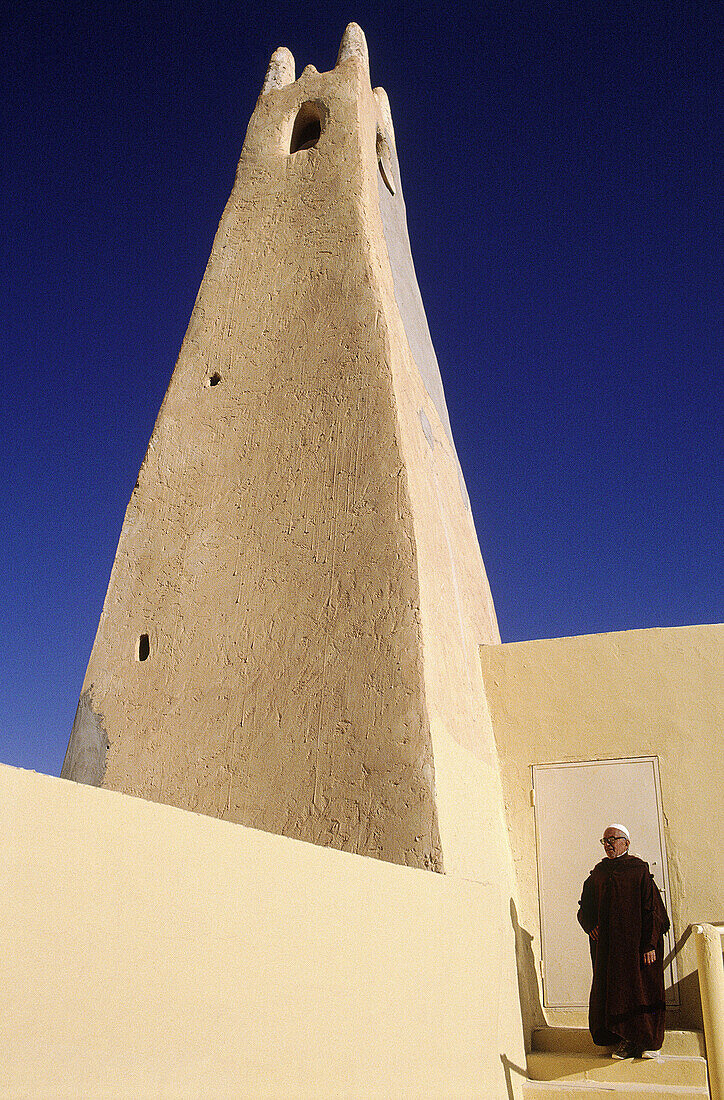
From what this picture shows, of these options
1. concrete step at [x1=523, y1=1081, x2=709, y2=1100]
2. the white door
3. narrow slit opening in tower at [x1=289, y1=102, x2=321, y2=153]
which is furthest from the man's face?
narrow slit opening in tower at [x1=289, y1=102, x2=321, y2=153]

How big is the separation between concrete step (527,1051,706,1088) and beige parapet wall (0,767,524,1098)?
1924 millimetres

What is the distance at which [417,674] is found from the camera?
13.9 ft

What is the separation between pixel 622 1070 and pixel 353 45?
8940mm

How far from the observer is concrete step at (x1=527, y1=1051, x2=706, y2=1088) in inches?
162

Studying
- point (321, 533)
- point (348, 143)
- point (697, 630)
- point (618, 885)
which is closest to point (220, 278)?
point (348, 143)

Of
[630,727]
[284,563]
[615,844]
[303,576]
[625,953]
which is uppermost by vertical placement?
[284,563]

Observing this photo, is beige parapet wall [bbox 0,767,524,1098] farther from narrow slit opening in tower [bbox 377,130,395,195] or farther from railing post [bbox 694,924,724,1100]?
narrow slit opening in tower [bbox 377,130,395,195]

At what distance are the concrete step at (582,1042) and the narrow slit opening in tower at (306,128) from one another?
7.01 m

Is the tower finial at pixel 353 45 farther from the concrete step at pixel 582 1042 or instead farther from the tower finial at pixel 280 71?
the concrete step at pixel 582 1042

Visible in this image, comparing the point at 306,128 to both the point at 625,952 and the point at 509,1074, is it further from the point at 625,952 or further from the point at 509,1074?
the point at 509,1074

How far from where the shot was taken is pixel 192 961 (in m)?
1.73

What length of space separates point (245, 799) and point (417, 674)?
113 centimetres

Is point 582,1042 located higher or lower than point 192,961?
lower

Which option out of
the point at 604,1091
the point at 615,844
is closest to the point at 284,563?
the point at 615,844
